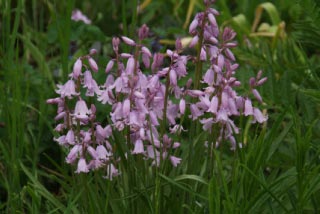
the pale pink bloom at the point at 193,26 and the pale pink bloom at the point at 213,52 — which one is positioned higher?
the pale pink bloom at the point at 193,26

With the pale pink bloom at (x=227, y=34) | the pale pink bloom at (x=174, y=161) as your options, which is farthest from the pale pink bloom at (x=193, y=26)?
the pale pink bloom at (x=174, y=161)

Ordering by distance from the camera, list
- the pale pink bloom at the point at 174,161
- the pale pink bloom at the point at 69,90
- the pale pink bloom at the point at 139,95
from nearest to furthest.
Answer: the pale pink bloom at the point at 139,95 < the pale pink bloom at the point at 69,90 < the pale pink bloom at the point at 174,161

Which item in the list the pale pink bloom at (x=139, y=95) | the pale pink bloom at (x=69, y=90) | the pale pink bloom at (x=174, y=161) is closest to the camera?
the pale pink bloom at (x=139, y=95)

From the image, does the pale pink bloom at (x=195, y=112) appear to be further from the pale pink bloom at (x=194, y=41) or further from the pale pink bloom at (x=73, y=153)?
the pale pink bloom at (x=73, y=153)

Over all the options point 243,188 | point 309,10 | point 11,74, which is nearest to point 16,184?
point 11,74

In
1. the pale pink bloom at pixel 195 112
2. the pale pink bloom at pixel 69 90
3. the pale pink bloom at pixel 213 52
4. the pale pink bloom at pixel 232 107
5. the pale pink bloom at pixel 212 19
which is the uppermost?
the pale pink bloom at pixel 212 19

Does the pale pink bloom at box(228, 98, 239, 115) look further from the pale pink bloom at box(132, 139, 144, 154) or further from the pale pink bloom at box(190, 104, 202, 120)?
the pale pink bloom at box(132, 139, 144, 154)

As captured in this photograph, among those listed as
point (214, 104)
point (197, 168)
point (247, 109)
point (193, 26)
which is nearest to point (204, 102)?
point (214, 104)

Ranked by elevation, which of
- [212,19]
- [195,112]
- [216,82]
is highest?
[212,19]

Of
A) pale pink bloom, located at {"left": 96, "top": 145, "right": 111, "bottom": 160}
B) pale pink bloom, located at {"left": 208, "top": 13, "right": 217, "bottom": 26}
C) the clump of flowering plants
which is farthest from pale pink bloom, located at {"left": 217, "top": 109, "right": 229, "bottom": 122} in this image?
pale pink bloom, located at {"left": 96, "top": 145, "right": 111, "bottom": 160}

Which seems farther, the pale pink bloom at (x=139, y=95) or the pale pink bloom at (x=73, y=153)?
the pale pink bloom at (x=73, y=153)

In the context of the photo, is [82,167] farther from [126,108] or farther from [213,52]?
[213,52]
